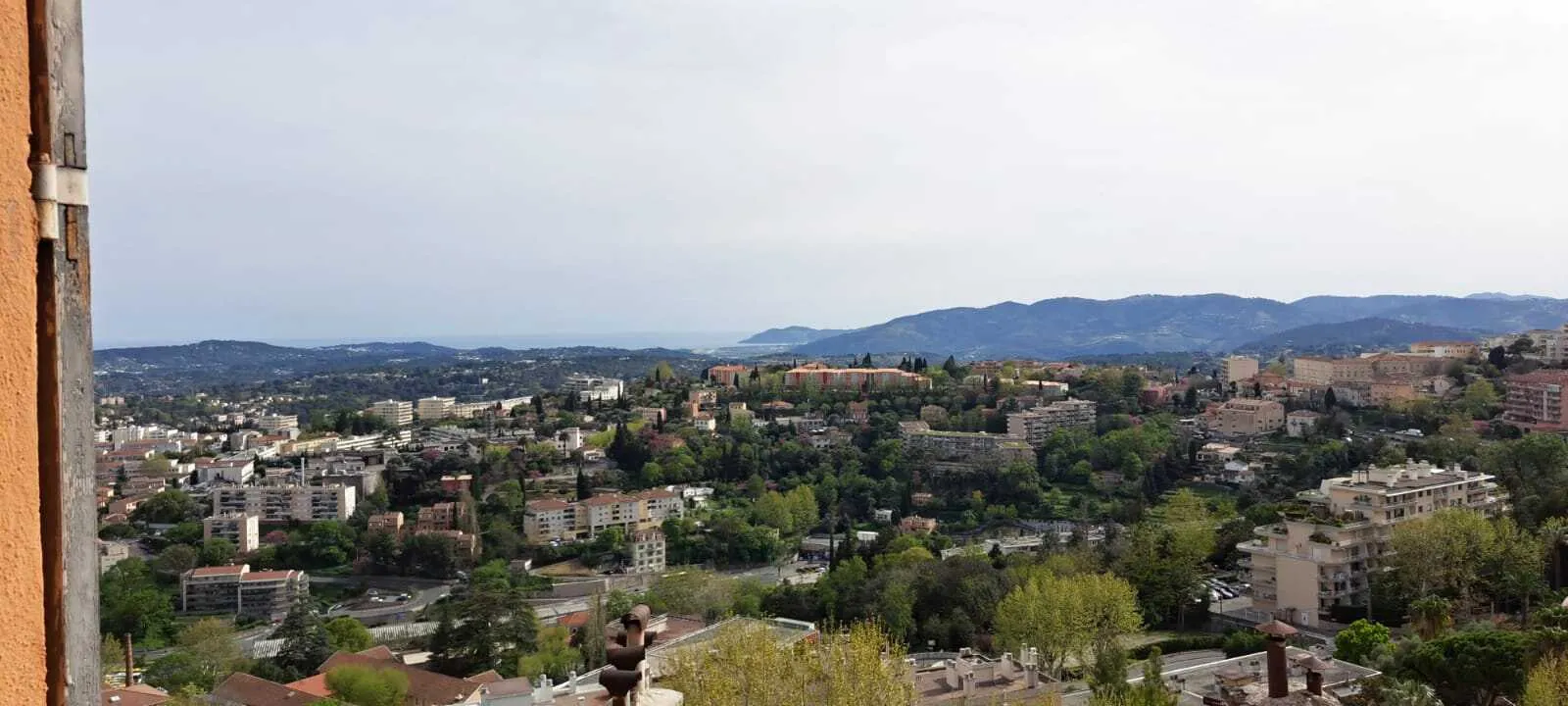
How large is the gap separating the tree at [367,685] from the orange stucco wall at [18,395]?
14.6 meters

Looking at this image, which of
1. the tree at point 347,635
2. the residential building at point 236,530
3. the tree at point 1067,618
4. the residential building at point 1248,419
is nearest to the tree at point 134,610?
the tree at point 347,635

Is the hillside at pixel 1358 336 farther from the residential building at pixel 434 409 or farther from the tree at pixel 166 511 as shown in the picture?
the tree at pixel 166 511

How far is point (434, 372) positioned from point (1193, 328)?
11820 centimetres

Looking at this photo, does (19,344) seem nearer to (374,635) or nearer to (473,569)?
(374,635)

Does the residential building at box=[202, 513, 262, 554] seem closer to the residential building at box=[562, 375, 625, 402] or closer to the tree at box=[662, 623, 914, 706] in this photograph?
the tree at box=[662, 623, 914, 706]

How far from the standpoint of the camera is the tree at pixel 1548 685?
8.10m

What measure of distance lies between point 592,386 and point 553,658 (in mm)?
62098

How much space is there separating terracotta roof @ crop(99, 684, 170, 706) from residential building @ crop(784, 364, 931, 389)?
39.8 m

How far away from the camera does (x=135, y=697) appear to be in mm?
→ 13469

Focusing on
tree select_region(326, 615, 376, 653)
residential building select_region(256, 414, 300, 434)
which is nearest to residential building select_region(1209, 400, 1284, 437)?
tree select_region(326, 615, 376, 653)

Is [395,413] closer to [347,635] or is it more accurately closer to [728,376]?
[728,376]

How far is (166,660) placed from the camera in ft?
57.8

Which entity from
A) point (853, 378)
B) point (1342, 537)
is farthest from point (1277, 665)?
point (853, 378)

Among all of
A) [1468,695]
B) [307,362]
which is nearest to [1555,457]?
[1468,695]
